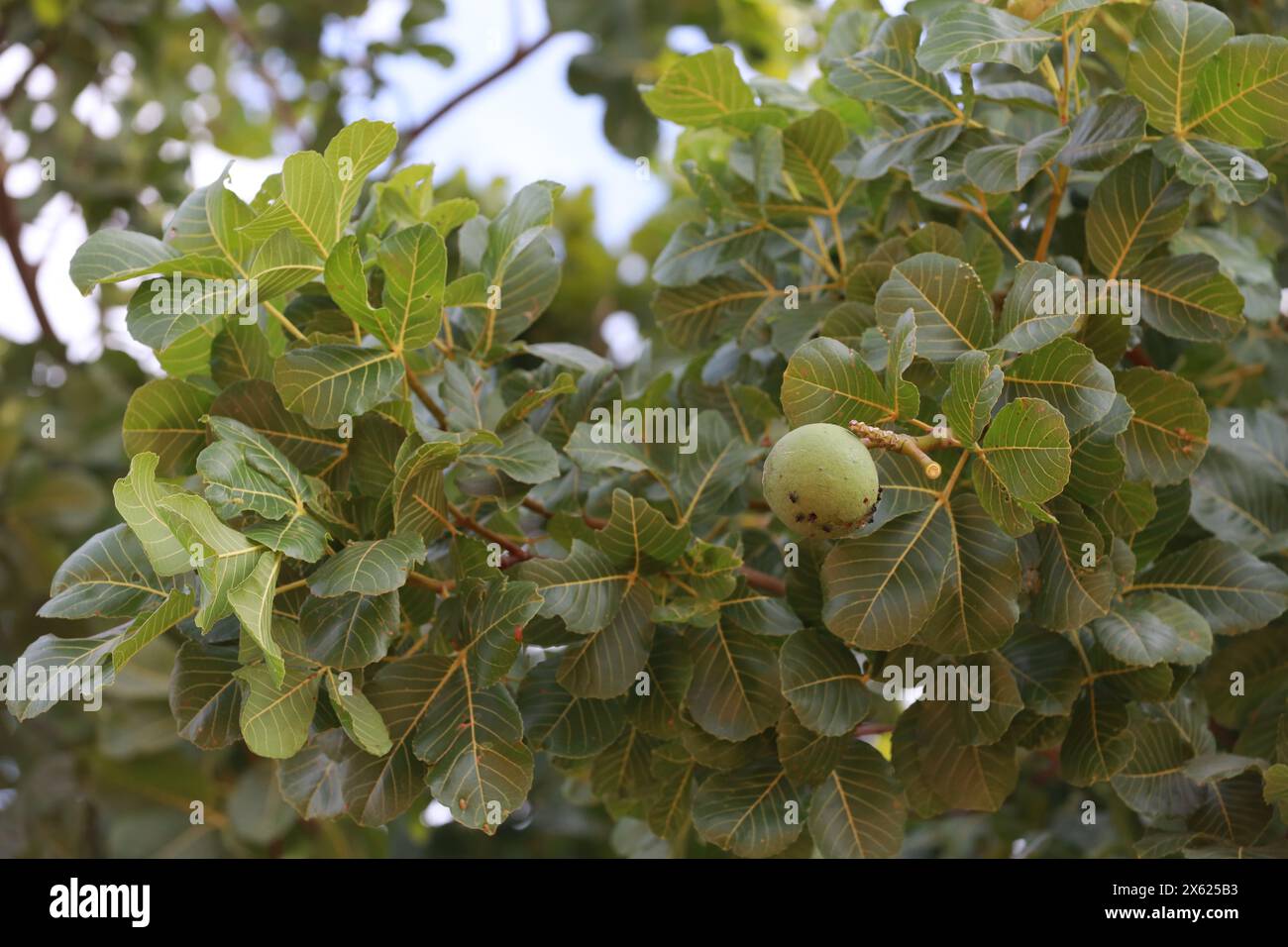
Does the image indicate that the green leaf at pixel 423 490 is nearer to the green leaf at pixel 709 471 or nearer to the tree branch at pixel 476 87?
the green leaf at pixel 709 471

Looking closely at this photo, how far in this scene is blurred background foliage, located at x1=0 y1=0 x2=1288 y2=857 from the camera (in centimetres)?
295

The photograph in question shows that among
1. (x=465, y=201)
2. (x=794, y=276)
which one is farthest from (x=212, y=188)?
(x=794, y=276)

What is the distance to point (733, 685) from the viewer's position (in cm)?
150

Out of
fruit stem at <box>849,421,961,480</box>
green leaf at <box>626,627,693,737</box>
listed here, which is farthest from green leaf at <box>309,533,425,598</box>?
fruit stem at <box>849,421,961,480</box>

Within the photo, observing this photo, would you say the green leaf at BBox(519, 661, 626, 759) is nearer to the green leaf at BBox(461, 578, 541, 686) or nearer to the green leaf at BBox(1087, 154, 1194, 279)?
the green leaf at BBox(461, 578, 541, 686)

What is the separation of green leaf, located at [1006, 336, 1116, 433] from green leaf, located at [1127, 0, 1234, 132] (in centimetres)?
42

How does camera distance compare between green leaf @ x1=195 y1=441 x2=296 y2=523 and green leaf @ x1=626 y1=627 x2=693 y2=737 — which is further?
green leaf @ x1=626 y1=627 x2=693 y2=737

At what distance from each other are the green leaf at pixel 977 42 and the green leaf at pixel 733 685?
670 mm

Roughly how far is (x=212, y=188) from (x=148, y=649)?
1.61m

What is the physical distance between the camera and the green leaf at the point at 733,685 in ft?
4.89

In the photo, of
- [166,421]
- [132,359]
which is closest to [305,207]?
[166,421]

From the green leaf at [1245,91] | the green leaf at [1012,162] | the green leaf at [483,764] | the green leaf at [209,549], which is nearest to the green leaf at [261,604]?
the green leaf at [209,549]

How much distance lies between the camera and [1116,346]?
1.52 meters
